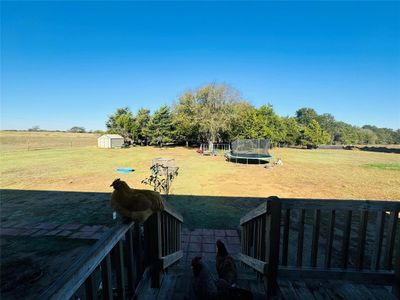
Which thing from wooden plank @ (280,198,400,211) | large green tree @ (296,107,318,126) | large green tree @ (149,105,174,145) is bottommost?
wooden plank @ (280,198,400,211)

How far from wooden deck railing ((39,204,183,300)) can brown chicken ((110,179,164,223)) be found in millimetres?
91

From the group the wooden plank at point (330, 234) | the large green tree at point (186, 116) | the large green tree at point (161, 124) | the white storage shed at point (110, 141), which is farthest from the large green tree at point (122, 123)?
the wooden plank at point (330, 234)

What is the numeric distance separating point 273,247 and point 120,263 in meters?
1.29

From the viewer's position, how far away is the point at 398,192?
25.8 feet

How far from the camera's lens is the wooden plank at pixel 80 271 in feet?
2.51

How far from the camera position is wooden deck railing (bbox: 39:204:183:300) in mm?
863

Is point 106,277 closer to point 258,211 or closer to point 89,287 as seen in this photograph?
point 89,287

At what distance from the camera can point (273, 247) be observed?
6.19 ft

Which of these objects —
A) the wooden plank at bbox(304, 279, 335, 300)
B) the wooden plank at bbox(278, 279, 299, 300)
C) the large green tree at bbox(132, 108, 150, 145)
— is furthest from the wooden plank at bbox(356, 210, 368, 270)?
the large green tree at bbox(132, 108, 150, 145)

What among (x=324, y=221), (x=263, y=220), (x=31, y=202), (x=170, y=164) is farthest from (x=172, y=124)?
(x=263, y=220)

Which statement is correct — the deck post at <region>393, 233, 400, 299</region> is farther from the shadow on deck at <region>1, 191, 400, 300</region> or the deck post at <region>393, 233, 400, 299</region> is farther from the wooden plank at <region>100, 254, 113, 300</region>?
the wooden plank at <region>100, 254, 113, 300</region>

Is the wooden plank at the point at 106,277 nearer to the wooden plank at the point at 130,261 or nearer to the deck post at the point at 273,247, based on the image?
the wooden plank at the point at 130,261

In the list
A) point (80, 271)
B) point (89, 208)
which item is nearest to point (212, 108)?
point (89, 208)

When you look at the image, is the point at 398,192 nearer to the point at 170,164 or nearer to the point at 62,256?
the point at 170,164
